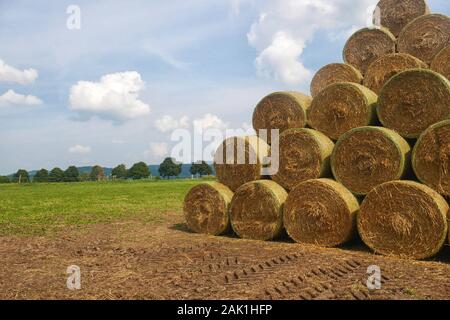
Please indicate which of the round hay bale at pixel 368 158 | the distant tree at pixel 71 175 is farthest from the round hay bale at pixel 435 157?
the distant tree at pixel 71 175

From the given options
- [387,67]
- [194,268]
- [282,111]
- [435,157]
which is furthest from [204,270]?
[387,67]

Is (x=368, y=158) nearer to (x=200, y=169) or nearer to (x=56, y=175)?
(x=56, y=175)

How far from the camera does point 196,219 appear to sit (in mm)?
10805

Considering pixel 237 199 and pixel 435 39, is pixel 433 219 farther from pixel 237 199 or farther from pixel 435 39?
pixel 435 39

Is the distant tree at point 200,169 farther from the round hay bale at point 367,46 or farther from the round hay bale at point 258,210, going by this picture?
the round hay bale at point 258,210

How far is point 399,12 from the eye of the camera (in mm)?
12008

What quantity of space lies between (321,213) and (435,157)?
7.49 feet

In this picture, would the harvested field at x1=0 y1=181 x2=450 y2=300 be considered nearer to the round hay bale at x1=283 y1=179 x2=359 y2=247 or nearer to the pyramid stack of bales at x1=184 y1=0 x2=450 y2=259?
the round hay bale at x1=283 y1=179 x2=359 y2=247

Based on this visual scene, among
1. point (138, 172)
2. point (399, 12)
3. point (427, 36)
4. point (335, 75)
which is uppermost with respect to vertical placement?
point (399, 12)

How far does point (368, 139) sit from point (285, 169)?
202 cm

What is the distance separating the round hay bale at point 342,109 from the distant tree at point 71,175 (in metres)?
80.5

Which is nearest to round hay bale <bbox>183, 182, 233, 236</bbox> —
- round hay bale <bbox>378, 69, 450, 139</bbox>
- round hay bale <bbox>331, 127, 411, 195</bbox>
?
round hay bale <bbox>331, 127, 411, 195</bbox>

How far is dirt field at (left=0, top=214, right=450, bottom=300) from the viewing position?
19.1 feet
